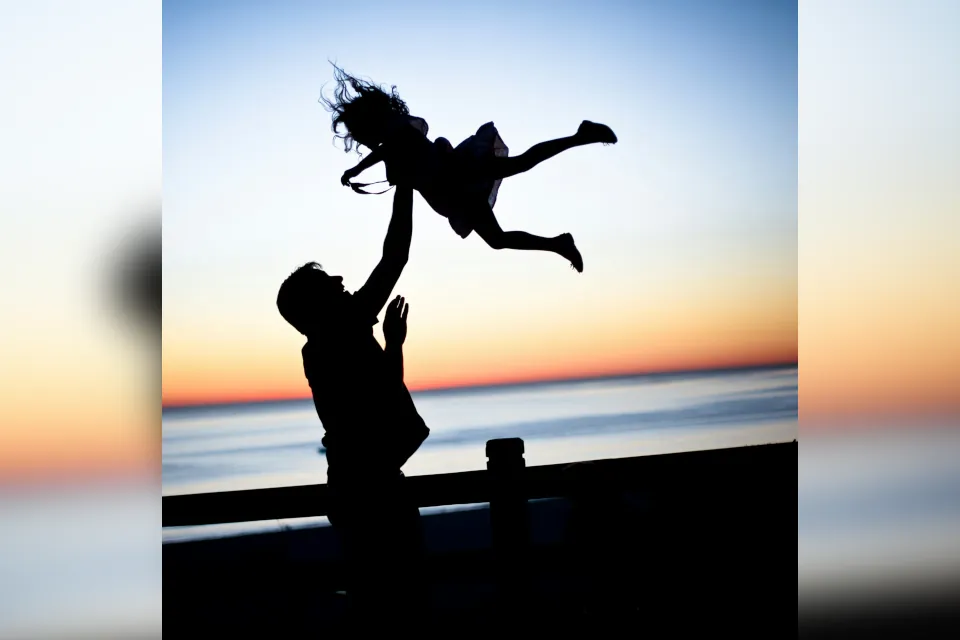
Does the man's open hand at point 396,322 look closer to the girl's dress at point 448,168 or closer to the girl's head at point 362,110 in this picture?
the girl's dress at point 448,168

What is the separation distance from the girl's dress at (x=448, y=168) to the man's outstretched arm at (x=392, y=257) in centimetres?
6

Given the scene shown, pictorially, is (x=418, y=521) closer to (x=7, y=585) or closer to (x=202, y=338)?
(x=202, y=338)

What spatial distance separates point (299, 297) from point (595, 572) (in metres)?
1.06

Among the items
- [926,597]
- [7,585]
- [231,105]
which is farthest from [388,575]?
[926,597]

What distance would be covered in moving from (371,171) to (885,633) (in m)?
2.08

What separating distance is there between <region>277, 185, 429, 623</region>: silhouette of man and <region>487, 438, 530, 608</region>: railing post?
0.71 feet

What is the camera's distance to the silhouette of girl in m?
2.31

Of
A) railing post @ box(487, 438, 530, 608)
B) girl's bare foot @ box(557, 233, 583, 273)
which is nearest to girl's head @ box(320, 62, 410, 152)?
girl's bare foot @ box(557, 233, 583, 273)

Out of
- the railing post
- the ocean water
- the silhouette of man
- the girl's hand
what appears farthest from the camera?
the ocean water

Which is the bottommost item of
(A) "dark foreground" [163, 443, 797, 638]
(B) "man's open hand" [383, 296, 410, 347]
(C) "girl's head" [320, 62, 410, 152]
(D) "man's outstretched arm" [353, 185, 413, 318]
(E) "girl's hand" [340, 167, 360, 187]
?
(A) "dark foreground" [163, 443, 797, 638]

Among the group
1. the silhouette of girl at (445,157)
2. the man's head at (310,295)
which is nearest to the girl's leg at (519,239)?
the silhouette of girl at (445,157)

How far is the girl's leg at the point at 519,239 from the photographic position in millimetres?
2412

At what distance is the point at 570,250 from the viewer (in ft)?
7.93

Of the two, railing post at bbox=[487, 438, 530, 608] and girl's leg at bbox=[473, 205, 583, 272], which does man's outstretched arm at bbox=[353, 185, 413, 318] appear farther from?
railing post at bbox=[487, 438, 530, 608]
